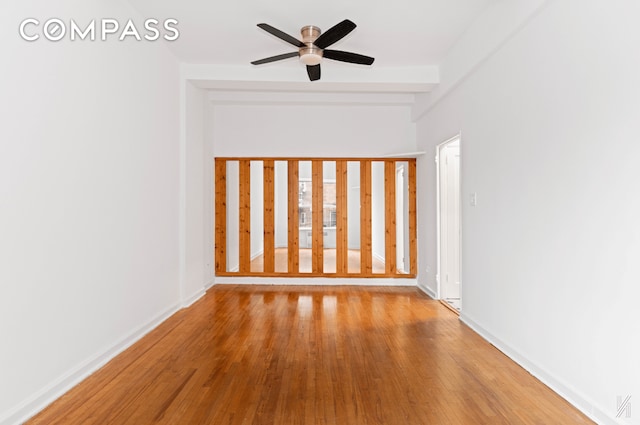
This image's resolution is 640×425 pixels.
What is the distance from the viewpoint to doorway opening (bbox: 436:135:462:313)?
512cm

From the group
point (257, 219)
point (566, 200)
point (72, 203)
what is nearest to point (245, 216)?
point (257, 219)

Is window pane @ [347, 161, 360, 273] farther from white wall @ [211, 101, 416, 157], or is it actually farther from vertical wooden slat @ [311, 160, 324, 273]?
vertical wooden slat @ [311, 160, 324, 273]

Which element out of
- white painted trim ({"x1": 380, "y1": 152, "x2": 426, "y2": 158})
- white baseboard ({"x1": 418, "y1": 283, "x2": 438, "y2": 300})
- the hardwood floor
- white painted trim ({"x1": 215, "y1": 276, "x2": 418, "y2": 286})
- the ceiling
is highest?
the ceiling

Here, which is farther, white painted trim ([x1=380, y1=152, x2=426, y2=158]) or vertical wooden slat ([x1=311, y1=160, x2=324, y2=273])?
vertical wooden slat ([x1=311, y1=160, x2=324, y2=273])

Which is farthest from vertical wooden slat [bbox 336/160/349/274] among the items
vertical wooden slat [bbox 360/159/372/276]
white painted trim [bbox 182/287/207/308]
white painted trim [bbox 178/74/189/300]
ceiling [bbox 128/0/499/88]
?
white painted trim [bbox 178/74/189/300]

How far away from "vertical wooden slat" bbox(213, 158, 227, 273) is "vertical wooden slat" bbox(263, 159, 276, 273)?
656 mm

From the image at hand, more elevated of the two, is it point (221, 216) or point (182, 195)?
point (182, 195)

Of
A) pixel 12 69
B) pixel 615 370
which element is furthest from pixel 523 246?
pixel 12 69

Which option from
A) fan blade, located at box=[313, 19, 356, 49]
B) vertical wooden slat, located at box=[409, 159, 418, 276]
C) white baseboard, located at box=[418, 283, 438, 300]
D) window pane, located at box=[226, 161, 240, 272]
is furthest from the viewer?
window pane, located at box=[226, 161, 240, 272]

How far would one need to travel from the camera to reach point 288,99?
6121 mm

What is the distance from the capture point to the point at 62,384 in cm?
254

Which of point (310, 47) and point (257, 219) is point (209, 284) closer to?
point (257, 219)

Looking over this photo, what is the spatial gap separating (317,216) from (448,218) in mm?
2084

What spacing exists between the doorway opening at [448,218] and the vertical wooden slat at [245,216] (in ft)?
9.80
